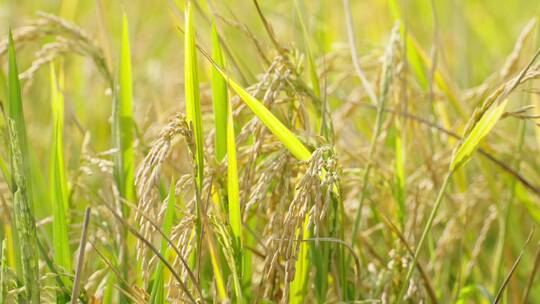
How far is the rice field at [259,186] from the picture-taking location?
1106 millimetres

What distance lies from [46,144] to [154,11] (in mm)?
2456

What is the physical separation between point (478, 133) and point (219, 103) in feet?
1.48

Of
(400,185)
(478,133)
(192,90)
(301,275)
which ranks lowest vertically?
(301,275)

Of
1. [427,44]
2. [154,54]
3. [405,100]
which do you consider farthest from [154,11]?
[405,100]

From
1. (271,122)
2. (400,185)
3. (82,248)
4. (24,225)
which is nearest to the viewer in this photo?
(82,248)

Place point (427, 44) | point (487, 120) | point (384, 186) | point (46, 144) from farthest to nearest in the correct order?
point (427, 44)
point (46, 144)
point (384, 186)
point (487, 120)

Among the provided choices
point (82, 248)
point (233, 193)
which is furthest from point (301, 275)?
point (82, 248)

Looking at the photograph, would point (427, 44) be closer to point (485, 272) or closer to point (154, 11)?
point (154, 11)

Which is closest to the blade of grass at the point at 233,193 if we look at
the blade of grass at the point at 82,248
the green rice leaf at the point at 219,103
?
the green rice leaf at the point at 219,103

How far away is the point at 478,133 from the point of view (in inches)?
45.4

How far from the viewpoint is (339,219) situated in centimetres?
144

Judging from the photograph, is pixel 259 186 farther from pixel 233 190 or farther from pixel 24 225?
pixel 24 225

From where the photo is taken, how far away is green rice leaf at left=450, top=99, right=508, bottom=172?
3.75 ft

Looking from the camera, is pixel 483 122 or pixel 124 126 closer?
pixel 483 122
